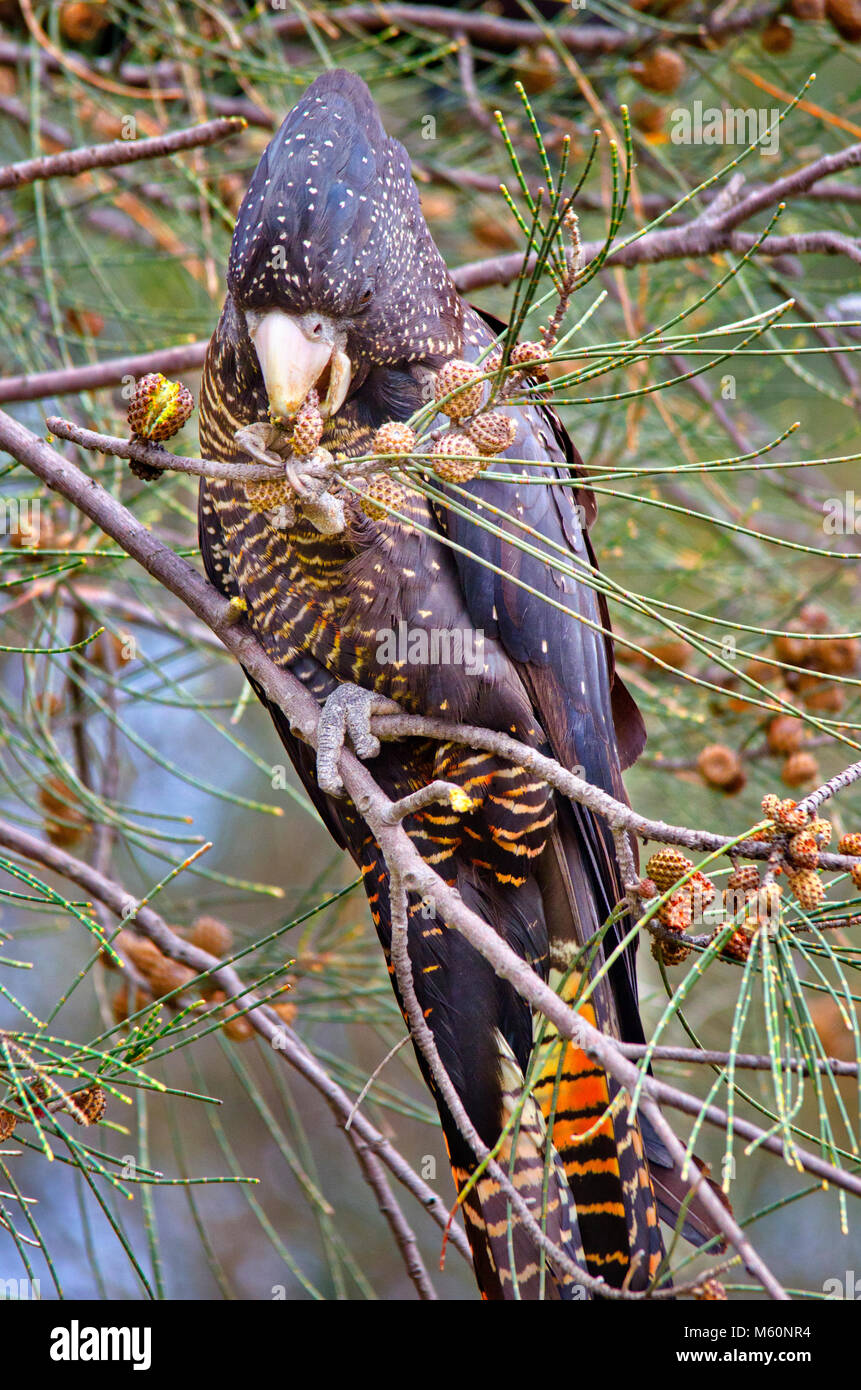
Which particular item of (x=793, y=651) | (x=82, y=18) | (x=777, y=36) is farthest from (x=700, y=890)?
(x=82, y=18)

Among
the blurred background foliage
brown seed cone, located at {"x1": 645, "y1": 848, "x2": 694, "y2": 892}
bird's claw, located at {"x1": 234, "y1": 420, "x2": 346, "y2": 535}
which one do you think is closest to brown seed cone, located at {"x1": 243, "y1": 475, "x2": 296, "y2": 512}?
bird's claw, located at {"x1": 234, "y1": 420, "x2": 346, "y2": 535}

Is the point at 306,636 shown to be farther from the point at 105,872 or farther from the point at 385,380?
the point at 105,872

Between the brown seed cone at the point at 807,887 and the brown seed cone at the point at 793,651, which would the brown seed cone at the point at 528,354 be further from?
the brown seed cone at the point at 793,651

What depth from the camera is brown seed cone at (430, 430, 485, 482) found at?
4.82 feet

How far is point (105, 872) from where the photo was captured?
3156 millimetres

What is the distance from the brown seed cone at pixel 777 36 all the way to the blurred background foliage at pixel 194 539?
1 cm

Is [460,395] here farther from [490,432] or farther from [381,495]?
[381,495]

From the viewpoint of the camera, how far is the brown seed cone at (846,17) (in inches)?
128

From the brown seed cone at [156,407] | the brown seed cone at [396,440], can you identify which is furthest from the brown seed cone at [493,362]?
the brown seed cone at [156,407]

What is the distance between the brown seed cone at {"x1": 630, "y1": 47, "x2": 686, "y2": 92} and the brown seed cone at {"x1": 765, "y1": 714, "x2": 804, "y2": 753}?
1.99 metres

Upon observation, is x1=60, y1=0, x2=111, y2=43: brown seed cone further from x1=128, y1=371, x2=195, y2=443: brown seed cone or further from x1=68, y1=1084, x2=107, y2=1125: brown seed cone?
x1=68, y1=1084, x2=107, y2=1125: brown seed cone

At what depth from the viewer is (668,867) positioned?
1.50 metres

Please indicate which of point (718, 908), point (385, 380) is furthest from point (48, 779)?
point (718, 908)

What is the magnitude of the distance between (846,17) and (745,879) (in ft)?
9.54
